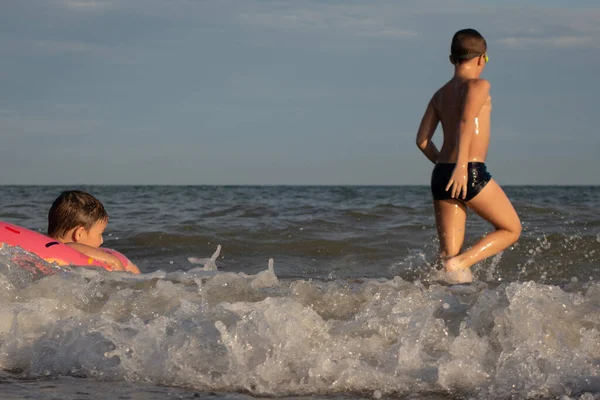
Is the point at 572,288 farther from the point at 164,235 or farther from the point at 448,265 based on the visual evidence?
the point at 164,235

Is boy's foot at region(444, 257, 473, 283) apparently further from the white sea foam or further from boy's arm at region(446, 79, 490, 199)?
the white sea foam

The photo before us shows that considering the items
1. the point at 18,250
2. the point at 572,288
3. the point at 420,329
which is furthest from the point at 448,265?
the point at 18,250

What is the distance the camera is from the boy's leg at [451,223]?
536cm

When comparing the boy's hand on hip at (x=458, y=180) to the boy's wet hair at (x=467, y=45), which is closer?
the boy's hand on hip at (x=458, y=180)

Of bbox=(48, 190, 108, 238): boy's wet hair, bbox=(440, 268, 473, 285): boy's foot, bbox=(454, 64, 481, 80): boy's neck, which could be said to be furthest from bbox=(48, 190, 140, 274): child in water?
bbox=(454, 64, 481, 80): boy's neck

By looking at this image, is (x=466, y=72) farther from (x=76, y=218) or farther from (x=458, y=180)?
(x=76, y=218)

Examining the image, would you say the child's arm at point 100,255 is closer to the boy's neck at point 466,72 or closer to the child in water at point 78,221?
the child in water at point 78,221

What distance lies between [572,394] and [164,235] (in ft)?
20.5

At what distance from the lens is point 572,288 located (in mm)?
4645

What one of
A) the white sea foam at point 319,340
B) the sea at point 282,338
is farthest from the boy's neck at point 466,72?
the white sea foam at point 319,340

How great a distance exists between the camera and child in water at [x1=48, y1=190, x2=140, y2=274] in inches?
214

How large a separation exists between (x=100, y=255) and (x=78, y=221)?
38 cm

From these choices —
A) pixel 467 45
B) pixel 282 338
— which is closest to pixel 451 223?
pixel 467 45

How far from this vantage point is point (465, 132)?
5160 mm
